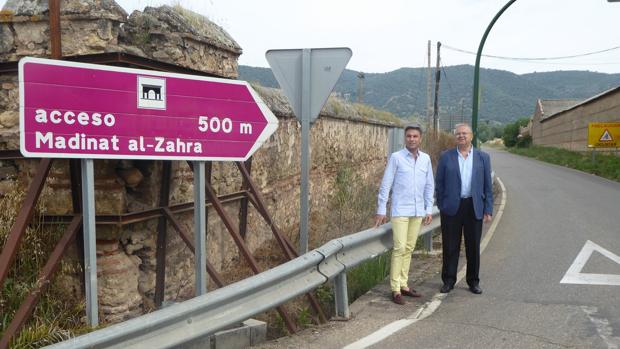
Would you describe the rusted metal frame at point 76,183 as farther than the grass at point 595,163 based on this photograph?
No

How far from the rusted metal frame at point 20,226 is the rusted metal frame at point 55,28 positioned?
0.92m

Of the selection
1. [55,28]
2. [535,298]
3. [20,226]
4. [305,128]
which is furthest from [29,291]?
[535,298]

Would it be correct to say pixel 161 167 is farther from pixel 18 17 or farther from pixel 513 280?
pixel 513 280

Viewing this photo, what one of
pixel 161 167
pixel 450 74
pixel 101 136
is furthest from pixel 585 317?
pixel 450 74

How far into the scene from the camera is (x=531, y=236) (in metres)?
10.0

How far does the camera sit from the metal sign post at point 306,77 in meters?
5.32

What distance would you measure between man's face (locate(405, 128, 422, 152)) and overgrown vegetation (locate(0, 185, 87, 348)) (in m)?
3.37

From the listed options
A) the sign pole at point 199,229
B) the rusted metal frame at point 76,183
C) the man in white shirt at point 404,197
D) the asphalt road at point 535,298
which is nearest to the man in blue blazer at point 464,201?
the asphalt road at point 535,298

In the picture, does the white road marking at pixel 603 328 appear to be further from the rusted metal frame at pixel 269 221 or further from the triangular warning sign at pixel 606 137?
the triangular warning sign at pixel 606 137

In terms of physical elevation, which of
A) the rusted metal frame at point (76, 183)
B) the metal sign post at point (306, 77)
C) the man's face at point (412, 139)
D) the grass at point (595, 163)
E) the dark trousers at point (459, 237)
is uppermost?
the metal sign post at point (306, 77)

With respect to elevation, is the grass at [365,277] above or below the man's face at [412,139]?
below

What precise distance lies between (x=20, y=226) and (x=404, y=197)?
3.54 meters

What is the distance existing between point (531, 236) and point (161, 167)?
744 centimetres

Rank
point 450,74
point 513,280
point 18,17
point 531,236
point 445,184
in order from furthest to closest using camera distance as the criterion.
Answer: point 450,74
point 531,236
point 513,280
point 445,184
point 18,17
